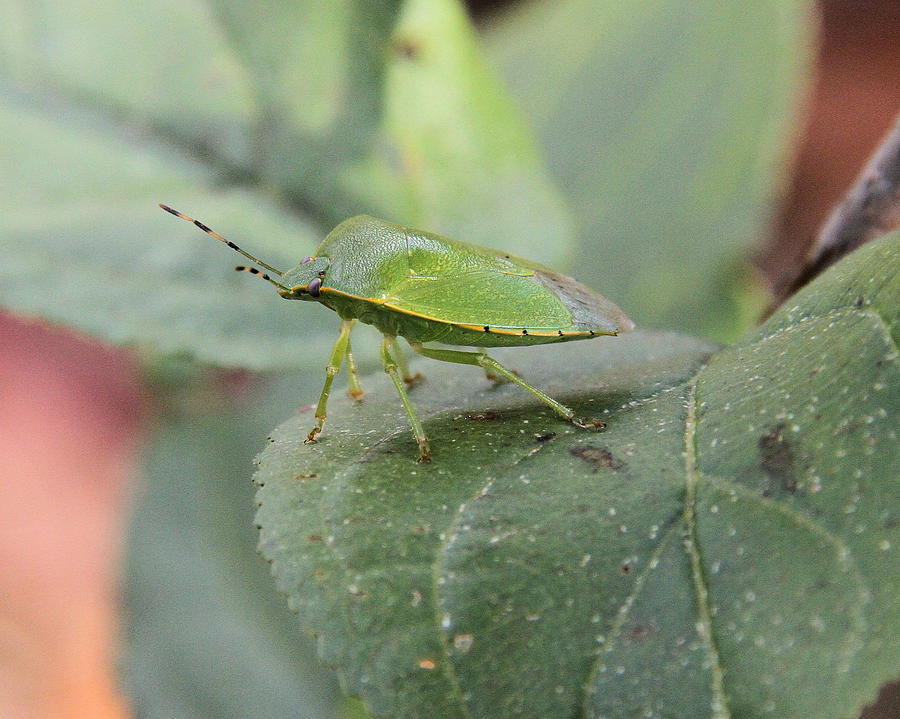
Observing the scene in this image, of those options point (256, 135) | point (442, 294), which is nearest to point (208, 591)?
point (256, 135)

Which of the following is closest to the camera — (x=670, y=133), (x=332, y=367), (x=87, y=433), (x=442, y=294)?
(x=442, y=294)

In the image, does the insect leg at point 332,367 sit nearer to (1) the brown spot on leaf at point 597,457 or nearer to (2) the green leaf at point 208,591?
(1) the brown spot on leaf at point 597,457

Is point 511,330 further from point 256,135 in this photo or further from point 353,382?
point 256,135

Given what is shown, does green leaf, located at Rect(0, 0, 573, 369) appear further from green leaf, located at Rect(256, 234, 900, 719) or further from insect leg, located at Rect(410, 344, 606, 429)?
green leaf, located at Rect(256, 234, 900, 719)

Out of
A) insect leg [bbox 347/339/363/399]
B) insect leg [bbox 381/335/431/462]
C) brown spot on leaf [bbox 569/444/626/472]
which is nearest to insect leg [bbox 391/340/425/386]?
insect leg [bbox 381/335/431/462]

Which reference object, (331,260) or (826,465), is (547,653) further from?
(331,260)

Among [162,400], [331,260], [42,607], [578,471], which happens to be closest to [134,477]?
[162,400]

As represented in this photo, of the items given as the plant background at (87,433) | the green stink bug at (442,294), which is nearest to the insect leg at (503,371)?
the green stink bug at (442,294)
